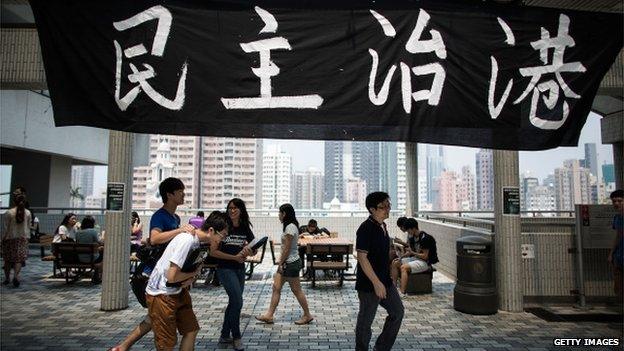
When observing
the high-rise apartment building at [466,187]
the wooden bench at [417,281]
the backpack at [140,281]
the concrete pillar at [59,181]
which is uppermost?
the high-rise apartment building at [466,187]

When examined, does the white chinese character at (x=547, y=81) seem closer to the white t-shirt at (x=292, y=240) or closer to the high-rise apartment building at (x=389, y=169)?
the white t-shirt at (x=292, y=240)

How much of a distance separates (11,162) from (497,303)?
20582 mm

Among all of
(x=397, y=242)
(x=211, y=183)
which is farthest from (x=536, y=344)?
(x=211, y=183)

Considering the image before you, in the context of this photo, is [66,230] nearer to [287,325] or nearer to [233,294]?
[287,325]

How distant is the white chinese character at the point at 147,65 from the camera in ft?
9.79

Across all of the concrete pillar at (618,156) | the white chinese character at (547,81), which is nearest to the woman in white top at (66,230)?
the white chinese character at (547,81)

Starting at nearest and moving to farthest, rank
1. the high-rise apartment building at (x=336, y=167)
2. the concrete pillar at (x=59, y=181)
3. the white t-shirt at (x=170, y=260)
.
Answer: the white t-shirt at (x=170, y=260) < the concrete pillar at (x=59, y=181) < the high-rise apartment building at (x=336, y=167)

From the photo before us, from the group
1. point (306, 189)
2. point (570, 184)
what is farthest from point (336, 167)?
point (570, 184)

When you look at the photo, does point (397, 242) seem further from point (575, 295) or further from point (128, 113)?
point (128, 113)

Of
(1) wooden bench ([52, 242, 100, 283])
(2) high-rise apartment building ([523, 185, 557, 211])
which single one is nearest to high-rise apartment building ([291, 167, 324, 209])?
(2) high-rise apartment building ([523, 185, 557, 211])

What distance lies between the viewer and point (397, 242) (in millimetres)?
10047

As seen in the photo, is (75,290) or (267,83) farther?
(75,290)

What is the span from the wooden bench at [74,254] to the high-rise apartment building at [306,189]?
302 ft

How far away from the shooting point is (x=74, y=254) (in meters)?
8.78
